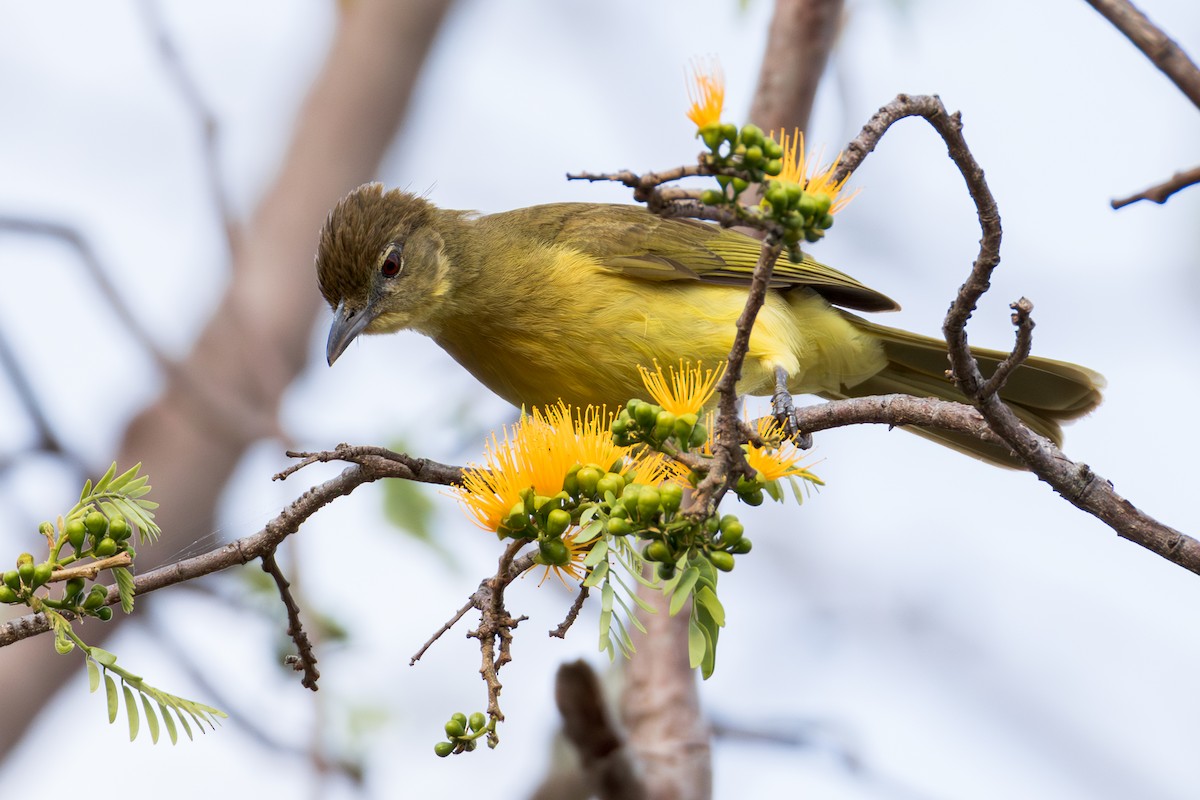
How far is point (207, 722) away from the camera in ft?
7.10

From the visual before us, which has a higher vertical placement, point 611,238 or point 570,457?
point 611,238

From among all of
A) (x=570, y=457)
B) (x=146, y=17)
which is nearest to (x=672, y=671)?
(x=570, y=457)

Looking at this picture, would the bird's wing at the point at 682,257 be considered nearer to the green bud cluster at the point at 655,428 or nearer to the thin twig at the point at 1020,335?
the thin twig at the point at 1020,335

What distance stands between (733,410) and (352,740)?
4426mm

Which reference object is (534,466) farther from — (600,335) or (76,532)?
(600,335)

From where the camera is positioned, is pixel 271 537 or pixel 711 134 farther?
pixel 271 537

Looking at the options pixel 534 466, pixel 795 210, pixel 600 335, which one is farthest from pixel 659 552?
pixel 600 335

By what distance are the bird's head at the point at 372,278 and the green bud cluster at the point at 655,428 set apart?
9.70 ft

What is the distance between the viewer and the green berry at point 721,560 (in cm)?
201

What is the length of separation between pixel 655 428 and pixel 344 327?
3105 mm

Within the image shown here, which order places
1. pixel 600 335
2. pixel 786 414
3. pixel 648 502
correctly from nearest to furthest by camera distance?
pixel 648 502 → pixel 786 414 → pixel 600 335

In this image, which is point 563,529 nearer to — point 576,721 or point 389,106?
point 576,721

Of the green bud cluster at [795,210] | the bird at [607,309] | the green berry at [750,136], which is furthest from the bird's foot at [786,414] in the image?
the green berry at [750,136]

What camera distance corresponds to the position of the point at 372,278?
5.07 metres
